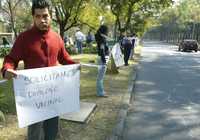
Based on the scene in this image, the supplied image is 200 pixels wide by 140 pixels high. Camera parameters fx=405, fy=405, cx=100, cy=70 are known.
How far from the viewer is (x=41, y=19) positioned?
4.02m

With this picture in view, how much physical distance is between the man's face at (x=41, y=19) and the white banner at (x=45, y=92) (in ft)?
1.49

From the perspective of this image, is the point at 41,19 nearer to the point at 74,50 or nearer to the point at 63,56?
the point at 63,56

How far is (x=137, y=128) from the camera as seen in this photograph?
23.2ft

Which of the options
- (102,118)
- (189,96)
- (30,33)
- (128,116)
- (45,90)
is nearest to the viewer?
(30,33)

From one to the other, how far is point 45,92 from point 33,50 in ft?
1.91

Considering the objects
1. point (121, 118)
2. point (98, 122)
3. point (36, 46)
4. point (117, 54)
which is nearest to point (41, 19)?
point (36, 46)

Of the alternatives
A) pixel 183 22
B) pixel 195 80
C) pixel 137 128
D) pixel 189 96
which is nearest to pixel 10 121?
pixel 137 128

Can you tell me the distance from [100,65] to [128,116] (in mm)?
1868

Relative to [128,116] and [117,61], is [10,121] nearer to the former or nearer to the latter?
[128,116]

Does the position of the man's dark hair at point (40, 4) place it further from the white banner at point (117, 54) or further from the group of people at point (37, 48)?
the white banner at point (117, 54)

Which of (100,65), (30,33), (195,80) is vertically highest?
(30,33)

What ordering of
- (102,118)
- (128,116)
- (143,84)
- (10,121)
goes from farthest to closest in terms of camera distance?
(143,84)
(128,116)
(102,118)
(10,121)

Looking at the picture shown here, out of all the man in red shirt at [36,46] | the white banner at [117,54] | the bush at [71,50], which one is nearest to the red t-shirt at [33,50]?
the man in red shirt at [36,46]

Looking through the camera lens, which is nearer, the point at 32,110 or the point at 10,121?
the point at 32,110
